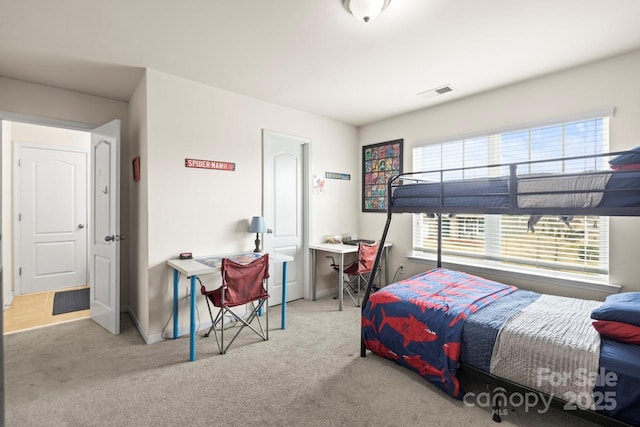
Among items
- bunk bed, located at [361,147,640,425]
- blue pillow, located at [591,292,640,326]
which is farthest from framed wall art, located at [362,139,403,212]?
blue pillow, located at [591,292,640,326]

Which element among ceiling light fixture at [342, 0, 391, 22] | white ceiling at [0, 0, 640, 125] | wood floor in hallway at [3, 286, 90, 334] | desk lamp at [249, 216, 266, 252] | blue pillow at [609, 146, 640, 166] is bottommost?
wood floor in hallway at [3, 286, 90, 334]

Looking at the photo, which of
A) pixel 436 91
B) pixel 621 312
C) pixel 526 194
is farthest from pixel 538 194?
pixel 436 91

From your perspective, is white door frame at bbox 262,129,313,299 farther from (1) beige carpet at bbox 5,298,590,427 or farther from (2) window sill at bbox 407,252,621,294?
(2) window sill at bbox 407,252,621,294

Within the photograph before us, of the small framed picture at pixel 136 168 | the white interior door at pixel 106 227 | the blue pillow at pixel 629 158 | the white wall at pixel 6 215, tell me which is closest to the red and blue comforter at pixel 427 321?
the blue pillow at pixel 629 158

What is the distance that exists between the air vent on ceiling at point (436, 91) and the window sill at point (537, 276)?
2000 mm

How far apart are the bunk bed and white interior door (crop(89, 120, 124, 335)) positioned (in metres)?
2.60

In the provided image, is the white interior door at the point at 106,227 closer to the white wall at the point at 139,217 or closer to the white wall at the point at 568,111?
the white wall at the point at 139,217

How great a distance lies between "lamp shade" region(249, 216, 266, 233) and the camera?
3.54 metres

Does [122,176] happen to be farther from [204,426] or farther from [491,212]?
[491,212]

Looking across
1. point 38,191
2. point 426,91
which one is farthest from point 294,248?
point 38,191

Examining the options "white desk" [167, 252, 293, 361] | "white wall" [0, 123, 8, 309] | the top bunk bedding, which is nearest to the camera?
the top bunk bedding

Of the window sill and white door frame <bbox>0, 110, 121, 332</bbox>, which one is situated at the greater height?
white door frame <bbox>0, 110, 121, 332</bbox>

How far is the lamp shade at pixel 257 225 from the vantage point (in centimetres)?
354

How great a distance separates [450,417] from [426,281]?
128 centimetres
